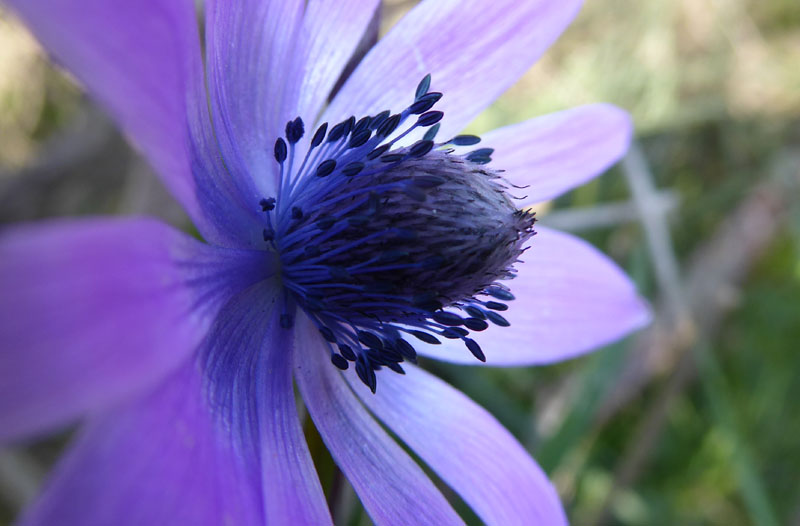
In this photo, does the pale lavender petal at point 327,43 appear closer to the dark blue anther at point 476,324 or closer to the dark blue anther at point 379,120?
the dark blue anther at point 379,120

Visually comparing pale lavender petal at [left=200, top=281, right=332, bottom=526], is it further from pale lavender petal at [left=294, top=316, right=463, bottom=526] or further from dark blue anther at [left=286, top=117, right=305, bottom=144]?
dark blue anther at [left=286, top=117, right=305, bottom=144]

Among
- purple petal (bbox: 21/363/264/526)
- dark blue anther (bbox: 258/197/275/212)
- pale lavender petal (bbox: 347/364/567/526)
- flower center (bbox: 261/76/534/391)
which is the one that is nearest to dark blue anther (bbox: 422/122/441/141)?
flower center (bbox: 261/76/534/391)

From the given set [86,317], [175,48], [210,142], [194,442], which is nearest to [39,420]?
[86,317]

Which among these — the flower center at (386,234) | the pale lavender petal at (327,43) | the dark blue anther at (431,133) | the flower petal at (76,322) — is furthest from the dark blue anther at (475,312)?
the flower petal at (76,322)

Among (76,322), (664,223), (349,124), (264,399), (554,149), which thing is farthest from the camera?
(664,223)

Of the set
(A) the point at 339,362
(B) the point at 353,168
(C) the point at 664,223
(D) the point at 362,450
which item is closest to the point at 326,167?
(B) the point at 353,168

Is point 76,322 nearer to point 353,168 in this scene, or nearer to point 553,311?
point 353,168
